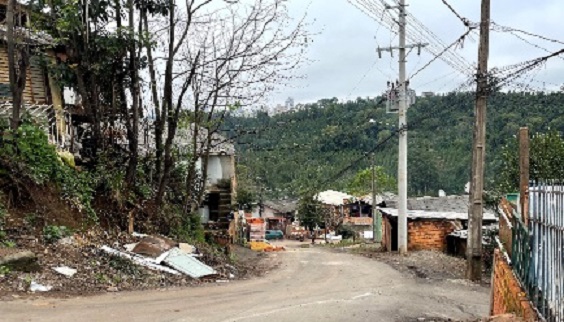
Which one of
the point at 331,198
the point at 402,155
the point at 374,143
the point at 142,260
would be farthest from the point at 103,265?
the point at 331,198

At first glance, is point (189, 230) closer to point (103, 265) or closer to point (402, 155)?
point (402, 155)

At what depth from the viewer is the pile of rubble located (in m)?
10.5

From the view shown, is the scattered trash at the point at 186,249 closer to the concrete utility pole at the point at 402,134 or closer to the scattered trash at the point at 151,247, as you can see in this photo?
the scattered trash at the point at 151,247

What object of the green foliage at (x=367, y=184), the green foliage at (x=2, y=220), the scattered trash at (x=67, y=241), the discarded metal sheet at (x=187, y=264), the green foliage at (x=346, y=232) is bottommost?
the green foliage at (x=346, y=232)

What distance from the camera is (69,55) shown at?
16891mm

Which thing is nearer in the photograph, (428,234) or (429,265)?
(429,265)

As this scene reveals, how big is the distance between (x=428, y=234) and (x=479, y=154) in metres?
7.89

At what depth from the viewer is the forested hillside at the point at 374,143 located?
3956 cm

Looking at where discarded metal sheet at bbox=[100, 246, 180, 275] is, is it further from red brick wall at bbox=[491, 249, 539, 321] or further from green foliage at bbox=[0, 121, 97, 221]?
red brick wall at bbox=[491, 249, 539, 321]

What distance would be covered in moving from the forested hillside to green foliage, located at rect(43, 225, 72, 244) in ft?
57.7

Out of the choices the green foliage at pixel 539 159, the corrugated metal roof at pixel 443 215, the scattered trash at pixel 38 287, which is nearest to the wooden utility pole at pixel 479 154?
the corrugated metal roof at pixel 443 215

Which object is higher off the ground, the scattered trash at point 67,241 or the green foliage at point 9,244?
the green foliage at point 9,244

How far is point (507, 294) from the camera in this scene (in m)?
8.88

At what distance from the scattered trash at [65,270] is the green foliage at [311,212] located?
45549mm
